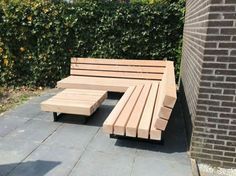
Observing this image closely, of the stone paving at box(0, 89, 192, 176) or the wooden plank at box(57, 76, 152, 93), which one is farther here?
the wooden plank at box(57, 76, 152, 93)

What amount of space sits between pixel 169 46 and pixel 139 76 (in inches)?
42.5

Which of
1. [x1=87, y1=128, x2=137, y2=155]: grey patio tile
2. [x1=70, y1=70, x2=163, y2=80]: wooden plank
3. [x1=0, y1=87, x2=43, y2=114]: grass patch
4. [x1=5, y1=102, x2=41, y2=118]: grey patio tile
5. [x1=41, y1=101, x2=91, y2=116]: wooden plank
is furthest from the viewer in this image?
[x1=70, y1=70, x2=163, y2=80]: wooden plank

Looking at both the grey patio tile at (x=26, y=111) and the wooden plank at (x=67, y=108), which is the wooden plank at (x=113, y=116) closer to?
the wooden plank at (x=67, y=108)

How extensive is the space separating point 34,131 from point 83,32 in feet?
10.1

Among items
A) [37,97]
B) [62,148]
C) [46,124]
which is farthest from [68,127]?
[37,97]

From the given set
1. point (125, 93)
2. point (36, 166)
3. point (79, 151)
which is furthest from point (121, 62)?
point (36, 166)

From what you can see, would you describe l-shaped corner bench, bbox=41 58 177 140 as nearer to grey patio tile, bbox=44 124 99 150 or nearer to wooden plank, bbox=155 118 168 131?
wooden plank, bbox=155 118 168 131

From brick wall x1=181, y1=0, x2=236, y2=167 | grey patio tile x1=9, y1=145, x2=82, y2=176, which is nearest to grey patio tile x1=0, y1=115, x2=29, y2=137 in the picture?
grey patio tile x1=9, y1=145, x2=82, y2=176

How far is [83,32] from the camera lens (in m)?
6.62

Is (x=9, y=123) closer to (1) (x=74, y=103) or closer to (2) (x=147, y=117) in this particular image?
(1) (x=74, y=103)

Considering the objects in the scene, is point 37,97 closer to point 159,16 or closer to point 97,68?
point 97,68

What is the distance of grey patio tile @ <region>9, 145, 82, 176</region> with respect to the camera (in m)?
3.22

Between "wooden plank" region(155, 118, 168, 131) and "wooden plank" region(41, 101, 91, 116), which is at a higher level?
"wooden plank" region(155, 118, 168, 131)

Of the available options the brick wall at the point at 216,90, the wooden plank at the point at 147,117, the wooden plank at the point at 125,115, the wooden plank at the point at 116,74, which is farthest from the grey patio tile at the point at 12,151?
the wooden plank at the point at 116,74
